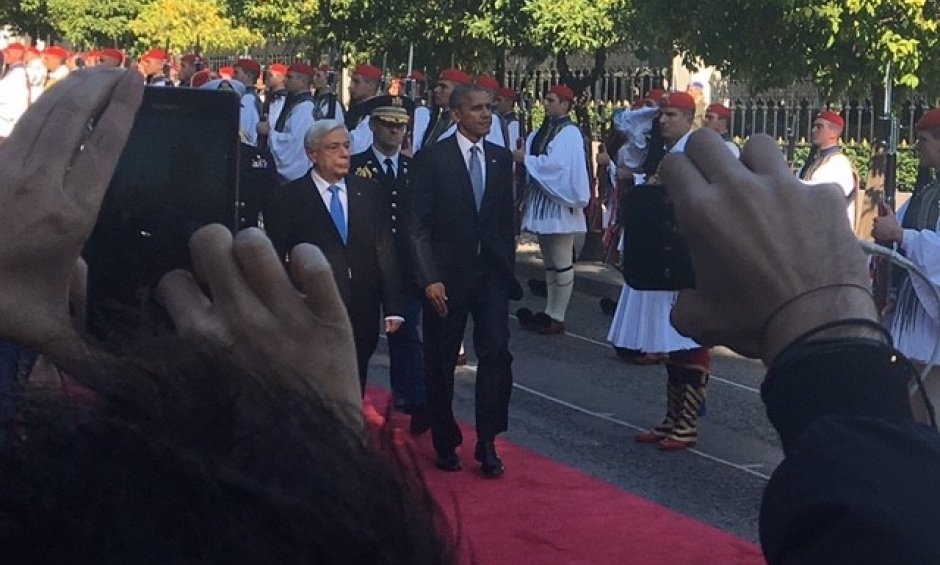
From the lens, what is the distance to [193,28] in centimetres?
3341

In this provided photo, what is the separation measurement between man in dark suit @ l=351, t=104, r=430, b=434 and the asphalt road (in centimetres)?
53

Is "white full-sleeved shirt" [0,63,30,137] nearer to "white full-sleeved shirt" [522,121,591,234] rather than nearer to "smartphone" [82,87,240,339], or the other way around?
"white full-sleeved shirt" [522,121,591,234]

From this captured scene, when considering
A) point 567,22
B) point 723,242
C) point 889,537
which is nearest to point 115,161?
point 723,242

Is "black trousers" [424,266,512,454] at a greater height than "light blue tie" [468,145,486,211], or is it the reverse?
"light blue tie" [468,145,486,211]

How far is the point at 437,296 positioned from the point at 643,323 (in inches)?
83.6

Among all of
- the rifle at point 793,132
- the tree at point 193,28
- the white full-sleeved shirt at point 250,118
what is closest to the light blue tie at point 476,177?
the white full-sleeved shirt at point 250,118

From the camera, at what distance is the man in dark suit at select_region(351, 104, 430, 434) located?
8.09 metres

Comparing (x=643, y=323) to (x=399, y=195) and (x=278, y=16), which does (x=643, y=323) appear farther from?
(x=278, y=16)

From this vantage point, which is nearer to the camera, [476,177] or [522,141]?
[476,177]

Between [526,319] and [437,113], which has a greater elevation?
[437,113]

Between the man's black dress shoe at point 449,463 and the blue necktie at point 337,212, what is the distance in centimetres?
120

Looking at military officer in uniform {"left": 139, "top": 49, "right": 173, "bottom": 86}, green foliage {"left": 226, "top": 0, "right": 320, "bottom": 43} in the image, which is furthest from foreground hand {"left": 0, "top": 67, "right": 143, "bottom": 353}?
green foliage {"left": 226, "top": 0, "right": 320, "bottom": 43}

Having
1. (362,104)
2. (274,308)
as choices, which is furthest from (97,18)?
(274,308)

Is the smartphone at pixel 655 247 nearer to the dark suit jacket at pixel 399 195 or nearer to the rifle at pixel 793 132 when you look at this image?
the dark suit jacket at pixel 399 195
